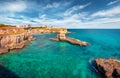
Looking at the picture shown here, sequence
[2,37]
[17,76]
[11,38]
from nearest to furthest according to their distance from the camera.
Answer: [17,76] → [2,37] → [11,38]

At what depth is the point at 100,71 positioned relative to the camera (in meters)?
31.6

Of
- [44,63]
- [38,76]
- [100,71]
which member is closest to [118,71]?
[100,71]

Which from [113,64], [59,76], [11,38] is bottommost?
[59,76]

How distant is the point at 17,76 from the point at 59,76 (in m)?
9.91

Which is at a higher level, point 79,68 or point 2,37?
point 2,37

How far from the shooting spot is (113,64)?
103ft

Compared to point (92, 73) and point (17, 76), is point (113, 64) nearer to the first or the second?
point (92, 73)

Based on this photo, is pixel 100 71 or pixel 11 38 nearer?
pixel 100 71

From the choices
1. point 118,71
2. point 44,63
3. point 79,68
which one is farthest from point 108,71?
point 44,63

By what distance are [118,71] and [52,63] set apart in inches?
763

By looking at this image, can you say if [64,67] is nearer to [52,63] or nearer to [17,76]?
[52,63]

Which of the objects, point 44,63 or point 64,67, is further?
point 44,63

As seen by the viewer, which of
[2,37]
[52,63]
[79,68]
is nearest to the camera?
[79,68]

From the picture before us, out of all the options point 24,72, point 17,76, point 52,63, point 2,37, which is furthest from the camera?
point 2,37
